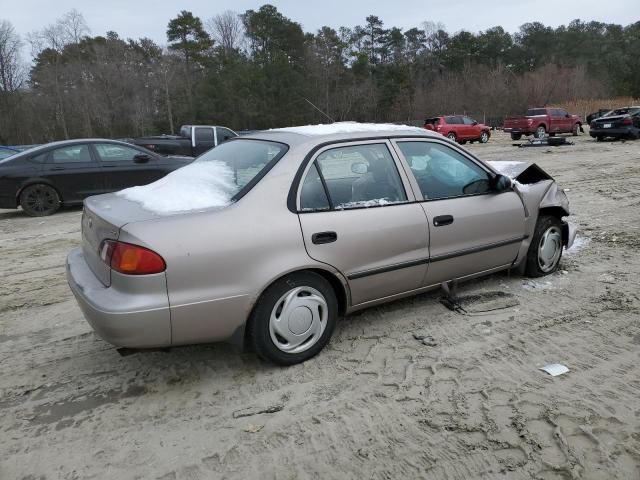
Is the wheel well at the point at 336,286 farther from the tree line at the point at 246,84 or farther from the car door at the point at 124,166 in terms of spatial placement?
the tree line at the point at 246,84

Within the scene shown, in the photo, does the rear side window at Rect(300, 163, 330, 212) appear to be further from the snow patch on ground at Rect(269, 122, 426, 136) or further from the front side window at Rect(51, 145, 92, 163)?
the front side window at Rect(51, 145, 92, 163)

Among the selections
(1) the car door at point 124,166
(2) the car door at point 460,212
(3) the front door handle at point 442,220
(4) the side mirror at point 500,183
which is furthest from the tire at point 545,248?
(1) the car door at point 124,166

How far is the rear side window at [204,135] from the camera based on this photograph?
15538 millimetres

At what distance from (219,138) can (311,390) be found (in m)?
14.2

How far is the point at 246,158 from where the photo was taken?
139 inches

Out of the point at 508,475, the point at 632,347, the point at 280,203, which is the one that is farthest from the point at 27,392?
the point at 632,347

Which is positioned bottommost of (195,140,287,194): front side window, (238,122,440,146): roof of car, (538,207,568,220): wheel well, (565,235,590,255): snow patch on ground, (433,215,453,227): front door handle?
(565,235,590,255): snow patch on ground

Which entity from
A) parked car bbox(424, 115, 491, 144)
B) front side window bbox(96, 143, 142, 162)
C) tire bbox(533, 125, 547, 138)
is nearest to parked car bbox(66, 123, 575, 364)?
front side window bbox(96, 143, 142, 162)

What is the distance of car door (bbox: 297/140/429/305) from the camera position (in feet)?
10.4

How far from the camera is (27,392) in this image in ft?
9.98

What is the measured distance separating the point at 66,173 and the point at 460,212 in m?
7.99

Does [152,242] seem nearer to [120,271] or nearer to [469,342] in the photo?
[120,271]

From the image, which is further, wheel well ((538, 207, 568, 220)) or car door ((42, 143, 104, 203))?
car door ((42, 143, 104, 203))

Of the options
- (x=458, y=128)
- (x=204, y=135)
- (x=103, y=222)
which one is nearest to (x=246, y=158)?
(x=103, y=222)
